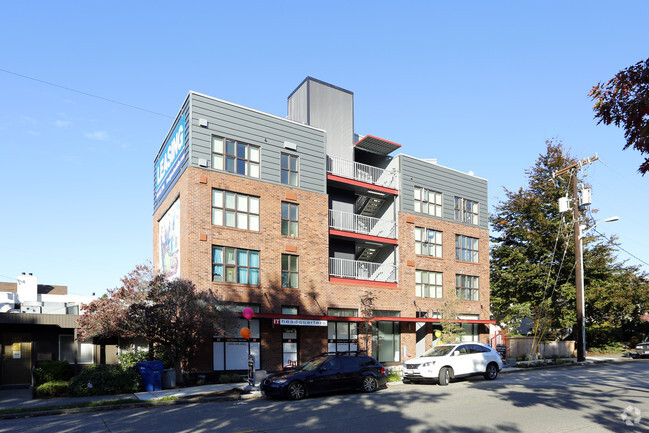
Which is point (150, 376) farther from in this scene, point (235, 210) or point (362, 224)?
point (362, 224)

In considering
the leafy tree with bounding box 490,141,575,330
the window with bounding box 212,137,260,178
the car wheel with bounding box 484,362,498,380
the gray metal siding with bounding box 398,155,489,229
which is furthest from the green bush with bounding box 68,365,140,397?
the leafy tree with bounding box 490,141,575,330

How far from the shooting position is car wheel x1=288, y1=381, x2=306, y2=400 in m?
16.8

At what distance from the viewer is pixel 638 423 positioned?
1156 centimetres

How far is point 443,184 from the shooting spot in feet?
115

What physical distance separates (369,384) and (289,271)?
9377 millimetres

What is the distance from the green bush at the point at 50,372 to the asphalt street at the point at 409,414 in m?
5.53

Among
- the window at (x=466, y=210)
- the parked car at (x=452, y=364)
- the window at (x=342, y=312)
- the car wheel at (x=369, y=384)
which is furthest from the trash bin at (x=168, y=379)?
the window at (x=466, y=210)

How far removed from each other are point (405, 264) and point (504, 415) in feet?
62.7

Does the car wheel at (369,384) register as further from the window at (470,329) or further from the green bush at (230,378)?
the window at (470,329)

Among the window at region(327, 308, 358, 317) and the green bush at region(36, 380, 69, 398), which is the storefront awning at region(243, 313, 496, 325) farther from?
the green bush at region(36, 380, 69, 398)

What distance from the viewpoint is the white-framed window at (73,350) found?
23703 millimetres

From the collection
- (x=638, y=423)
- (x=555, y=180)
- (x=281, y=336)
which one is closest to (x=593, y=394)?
(x=638, y=423)

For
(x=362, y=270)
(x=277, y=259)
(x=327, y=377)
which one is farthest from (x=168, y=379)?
(x=362, y=270)

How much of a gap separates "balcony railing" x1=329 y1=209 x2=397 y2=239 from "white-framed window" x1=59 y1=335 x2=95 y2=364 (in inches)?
527
